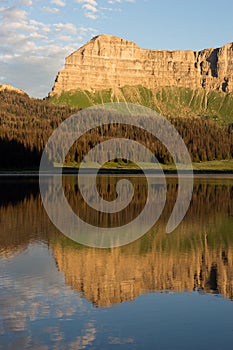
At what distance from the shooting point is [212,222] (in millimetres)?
49625

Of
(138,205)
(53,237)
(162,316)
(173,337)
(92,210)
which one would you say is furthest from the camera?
(138,205)

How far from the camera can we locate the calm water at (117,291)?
59.7 ft

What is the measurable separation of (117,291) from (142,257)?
882 centimetres

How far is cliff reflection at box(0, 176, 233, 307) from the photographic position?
2547 cm

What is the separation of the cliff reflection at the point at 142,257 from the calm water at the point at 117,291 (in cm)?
6

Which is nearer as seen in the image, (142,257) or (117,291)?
(117,291)

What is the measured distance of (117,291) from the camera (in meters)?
24.4

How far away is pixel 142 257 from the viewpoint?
33094 millimetres

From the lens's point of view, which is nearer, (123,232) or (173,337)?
(173,337)

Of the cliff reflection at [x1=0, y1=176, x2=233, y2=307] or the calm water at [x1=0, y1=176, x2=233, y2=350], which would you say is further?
the cliff reflection at [x1=0, y1=176, x2=233, y2=307]

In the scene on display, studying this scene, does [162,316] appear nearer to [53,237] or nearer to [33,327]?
[33,327]

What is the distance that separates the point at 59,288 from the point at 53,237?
1564 cm

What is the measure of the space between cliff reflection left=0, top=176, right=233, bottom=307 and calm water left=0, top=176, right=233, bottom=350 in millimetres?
55

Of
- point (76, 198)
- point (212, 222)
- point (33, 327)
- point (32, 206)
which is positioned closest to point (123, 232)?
point (212, 222)
